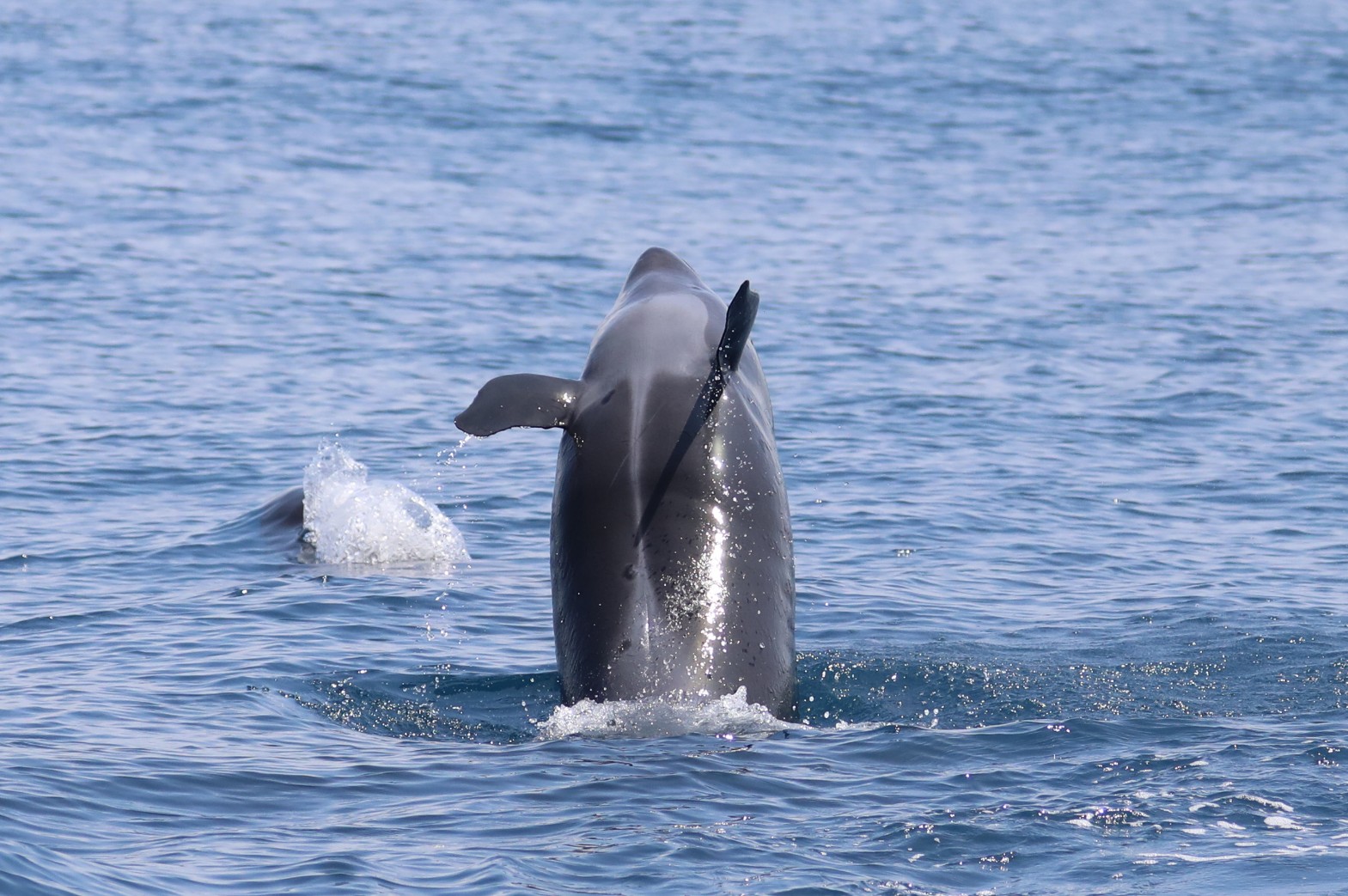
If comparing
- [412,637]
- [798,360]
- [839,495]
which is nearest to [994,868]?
[412,637]

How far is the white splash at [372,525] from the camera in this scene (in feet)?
67.7

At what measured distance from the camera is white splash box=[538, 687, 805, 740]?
1234 cm

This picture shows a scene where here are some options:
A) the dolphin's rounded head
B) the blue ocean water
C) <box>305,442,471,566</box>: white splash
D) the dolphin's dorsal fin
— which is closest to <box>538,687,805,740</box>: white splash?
the blue ocean water

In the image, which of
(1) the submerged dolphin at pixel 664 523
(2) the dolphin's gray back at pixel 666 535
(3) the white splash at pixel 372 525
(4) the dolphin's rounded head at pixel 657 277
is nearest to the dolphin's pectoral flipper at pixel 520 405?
(1) the submerged dolphin at pixel 664 523

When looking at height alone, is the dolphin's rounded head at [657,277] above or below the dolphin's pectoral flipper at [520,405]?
above

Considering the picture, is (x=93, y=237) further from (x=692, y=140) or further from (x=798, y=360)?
(x=692, y=140)

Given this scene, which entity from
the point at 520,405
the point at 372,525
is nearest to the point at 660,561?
the point at 520,405

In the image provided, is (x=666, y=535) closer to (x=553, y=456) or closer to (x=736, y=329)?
(x=736, y=329)

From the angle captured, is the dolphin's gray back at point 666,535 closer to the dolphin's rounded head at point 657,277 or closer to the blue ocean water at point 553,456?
the blue ocean water at point 553,456

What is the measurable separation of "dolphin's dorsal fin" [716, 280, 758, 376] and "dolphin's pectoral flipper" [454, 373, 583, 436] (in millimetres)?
953

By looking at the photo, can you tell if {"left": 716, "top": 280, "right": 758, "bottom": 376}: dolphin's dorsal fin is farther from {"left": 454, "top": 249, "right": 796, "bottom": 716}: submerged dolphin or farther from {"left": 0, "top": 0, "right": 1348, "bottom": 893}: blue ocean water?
{"left": 0, "top": 0, "right": 1348, "bottom": 893}: blue ocean water

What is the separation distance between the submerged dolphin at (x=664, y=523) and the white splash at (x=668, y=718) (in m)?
0.07

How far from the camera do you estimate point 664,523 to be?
41.1 feet

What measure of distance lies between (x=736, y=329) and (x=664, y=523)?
1336 millimetres
